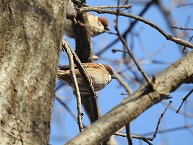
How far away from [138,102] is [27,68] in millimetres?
507

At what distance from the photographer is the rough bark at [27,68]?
1852 millimetres

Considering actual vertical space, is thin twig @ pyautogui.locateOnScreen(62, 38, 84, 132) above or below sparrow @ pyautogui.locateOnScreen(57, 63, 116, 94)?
below

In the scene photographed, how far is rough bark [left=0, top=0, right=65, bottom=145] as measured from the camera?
1852 millimetres

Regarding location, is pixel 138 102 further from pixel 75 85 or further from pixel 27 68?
pixel 75 85

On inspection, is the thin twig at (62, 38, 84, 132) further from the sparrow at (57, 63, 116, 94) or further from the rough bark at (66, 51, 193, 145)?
the sparrow at (57, 63, 116, 94)

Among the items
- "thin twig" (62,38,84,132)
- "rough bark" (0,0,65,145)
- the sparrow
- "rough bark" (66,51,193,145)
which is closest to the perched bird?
the sparrow

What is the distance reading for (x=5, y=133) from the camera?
1.82 meters

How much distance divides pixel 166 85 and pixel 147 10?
348cm

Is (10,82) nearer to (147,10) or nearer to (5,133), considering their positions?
(5,133)

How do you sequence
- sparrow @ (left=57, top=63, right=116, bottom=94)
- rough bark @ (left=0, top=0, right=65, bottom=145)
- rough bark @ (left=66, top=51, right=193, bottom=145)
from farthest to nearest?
sparrow @ (left=57, top=63, right=116, bottom=94)
rough bark @ (left=0, top=0, right=65, bottom=145)
rough bark @ (left=66, top=51, right=193, bottom=145)

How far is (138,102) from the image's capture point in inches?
69.6

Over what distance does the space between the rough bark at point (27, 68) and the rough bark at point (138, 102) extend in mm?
279

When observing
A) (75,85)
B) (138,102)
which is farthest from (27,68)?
(75,85)

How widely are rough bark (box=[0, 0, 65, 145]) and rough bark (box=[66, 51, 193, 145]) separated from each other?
28 cm
